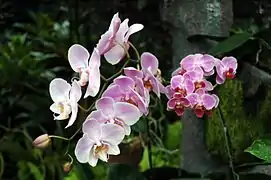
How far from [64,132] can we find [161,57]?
1.19 ft

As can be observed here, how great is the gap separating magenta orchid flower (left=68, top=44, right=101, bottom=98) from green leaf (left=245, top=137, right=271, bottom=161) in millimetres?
204

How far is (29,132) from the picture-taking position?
1.84 metres

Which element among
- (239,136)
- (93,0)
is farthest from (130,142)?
(239,136)

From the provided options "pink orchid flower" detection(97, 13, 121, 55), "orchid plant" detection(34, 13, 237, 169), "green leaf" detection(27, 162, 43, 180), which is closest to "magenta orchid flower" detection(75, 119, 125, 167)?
"orchid plant" detection(34, 13, 237, 169)

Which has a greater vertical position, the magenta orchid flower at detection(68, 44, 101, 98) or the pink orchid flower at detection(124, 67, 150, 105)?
the magenta orchid flower at detection(68, 44, 101, 98)

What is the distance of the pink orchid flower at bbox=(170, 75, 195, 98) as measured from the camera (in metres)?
0.68

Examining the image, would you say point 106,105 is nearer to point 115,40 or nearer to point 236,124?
point 115,40

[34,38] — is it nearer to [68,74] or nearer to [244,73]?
[68,74]

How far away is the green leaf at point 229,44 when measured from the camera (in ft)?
2.79

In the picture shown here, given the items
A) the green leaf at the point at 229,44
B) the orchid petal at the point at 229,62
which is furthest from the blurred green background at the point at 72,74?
the orchid petal at the point at 229,62

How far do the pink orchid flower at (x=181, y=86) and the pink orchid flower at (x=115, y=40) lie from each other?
7 centimetres

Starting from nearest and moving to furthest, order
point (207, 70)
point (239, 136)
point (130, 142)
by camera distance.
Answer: point (207, 70) → point (239, 136) → point (130, 142)

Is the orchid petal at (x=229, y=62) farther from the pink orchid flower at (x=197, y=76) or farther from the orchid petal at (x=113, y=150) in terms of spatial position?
the orchid petal at (x=113, y=150)

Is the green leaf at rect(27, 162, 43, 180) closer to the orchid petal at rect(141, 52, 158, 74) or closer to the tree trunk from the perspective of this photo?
the tree trunk
